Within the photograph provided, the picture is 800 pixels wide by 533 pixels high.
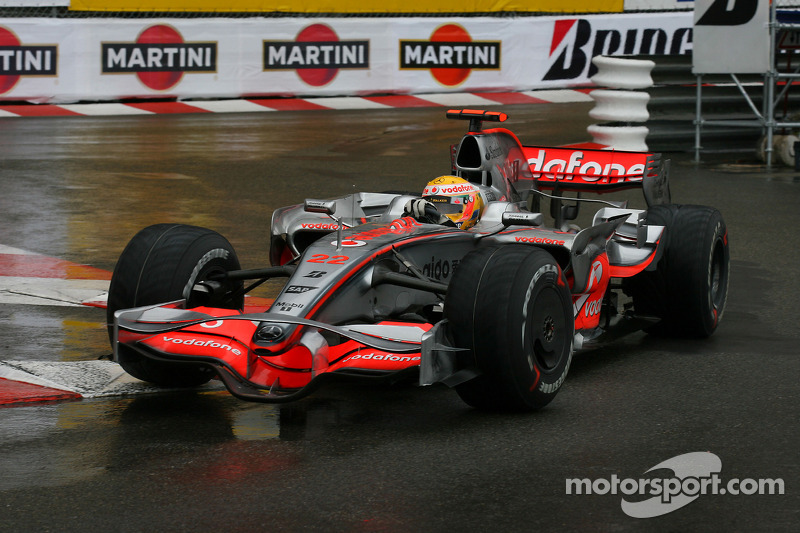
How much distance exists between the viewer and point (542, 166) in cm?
844

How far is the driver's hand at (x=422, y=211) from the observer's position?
6688 mm

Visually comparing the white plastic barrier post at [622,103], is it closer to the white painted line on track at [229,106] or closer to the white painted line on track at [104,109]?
the white painted line on track at [229,106]

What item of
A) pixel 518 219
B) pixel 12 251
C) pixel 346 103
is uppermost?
pixel 346 103

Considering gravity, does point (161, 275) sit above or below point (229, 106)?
below

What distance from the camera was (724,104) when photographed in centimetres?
1684

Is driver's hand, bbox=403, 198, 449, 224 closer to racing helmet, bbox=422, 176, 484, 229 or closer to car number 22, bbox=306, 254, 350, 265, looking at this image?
racing helmet, bbox=422, 176, 484, 229

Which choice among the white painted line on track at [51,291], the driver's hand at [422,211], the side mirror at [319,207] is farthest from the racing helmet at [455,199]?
the white painted line on track at [51,291]

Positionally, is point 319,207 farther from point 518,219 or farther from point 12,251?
point 12,251

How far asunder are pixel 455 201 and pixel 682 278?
54.6 inches

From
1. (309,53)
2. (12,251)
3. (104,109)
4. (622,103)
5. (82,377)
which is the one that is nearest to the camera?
(82,377)

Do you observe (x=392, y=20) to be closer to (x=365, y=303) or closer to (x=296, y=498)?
(x=365, y=303)

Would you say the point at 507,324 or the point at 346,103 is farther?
the point at 346,103

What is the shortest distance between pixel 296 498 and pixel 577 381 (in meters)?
2.15

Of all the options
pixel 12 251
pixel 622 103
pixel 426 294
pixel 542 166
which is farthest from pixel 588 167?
pixel 622 103
